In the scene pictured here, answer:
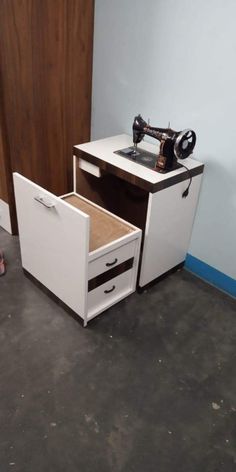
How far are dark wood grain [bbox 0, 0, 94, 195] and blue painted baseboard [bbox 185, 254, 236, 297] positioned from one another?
0.98 meters

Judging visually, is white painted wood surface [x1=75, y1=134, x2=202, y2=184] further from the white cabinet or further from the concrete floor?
the concrete floor

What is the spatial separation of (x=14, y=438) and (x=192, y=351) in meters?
0.79

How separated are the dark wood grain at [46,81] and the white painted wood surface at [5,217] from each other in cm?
24

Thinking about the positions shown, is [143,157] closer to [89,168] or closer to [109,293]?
[89,168]

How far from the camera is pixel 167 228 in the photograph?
1750mm

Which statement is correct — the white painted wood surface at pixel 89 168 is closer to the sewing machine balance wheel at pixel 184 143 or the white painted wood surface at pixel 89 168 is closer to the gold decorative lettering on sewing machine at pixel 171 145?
the gold decorative lettering on sewing machine at pixel 171 145

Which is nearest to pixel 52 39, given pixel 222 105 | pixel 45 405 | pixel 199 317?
pixel 222 105

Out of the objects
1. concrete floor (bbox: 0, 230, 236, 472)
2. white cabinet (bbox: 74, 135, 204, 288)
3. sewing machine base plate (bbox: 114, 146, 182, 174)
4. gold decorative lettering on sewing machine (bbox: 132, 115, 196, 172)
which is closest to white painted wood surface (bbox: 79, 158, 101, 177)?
white cabinet (bbox: 74, 135, 204, 288)

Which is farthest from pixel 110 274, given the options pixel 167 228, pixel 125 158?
pixel 125 158

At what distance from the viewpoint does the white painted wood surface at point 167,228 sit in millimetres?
1606

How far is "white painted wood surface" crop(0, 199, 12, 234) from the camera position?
2.14 meters

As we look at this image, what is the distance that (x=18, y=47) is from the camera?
177cm

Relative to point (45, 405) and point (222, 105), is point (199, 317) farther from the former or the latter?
point (222, 105)

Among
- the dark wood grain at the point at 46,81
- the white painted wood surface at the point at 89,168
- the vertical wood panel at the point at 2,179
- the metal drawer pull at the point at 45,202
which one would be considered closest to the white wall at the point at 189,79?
the dark wood grain at the point at 46,81
